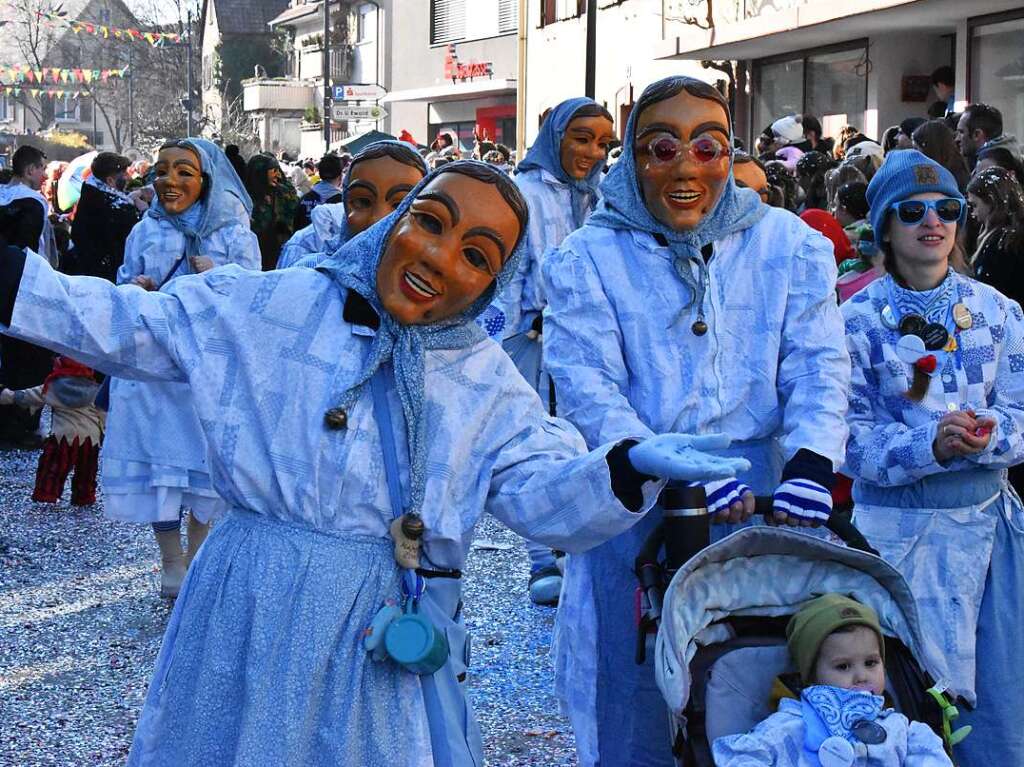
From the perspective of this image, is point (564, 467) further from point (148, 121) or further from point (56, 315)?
point (148, 121)

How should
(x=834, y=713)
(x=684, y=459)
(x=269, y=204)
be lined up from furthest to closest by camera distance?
(x=269, y=204)
(x=834, y=713)
(x=684, y=459)

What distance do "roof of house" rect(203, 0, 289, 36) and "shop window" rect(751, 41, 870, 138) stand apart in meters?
47.6

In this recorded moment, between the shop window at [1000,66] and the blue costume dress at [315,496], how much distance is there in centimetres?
1393

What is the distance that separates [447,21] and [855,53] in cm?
2651

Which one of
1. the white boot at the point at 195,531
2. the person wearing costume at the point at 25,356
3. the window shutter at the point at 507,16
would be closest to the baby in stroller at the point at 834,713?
the white boot at the point at 195,531

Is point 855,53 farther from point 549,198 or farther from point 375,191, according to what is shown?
point 375,191

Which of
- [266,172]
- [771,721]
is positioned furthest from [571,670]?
[266,172]

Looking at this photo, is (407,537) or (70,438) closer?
(407,537)

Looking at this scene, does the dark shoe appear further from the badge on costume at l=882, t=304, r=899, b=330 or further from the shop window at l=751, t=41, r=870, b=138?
the shop window at l=751, t=41, r=870, b=138

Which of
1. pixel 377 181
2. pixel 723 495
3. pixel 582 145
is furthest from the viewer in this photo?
pixel 582 145

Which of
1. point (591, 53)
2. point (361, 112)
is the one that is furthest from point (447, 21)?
point (591, 53)

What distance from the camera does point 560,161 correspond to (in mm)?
7258

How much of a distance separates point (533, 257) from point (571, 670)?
3.64 m

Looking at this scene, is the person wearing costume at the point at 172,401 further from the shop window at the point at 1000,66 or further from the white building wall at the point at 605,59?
the white building wall at the point at 605,59
